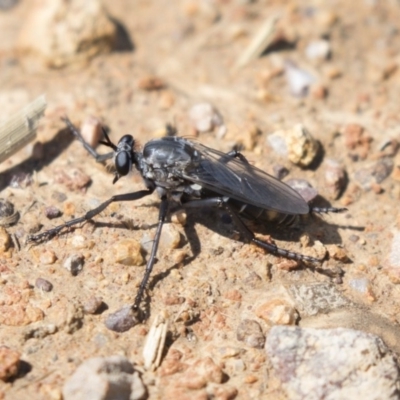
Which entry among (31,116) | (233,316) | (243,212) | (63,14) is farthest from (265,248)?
(63,14)

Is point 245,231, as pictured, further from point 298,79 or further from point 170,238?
point 298,79

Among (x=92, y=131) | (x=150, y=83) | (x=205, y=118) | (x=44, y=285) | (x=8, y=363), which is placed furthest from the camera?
(x=150, y=83)

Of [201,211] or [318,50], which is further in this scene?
[318,50]

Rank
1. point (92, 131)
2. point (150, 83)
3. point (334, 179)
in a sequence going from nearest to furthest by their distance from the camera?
point (334, 179) < point (92, 131) < point (150, 83)

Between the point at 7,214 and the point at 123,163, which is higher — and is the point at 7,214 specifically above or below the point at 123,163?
above

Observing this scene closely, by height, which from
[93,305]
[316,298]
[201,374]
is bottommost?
[316,298]

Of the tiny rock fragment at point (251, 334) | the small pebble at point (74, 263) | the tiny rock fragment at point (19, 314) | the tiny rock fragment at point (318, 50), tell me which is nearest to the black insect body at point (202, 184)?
the small pebble at point (74, 263)

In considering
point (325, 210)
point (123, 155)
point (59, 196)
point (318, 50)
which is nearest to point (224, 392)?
point (325, 210)
